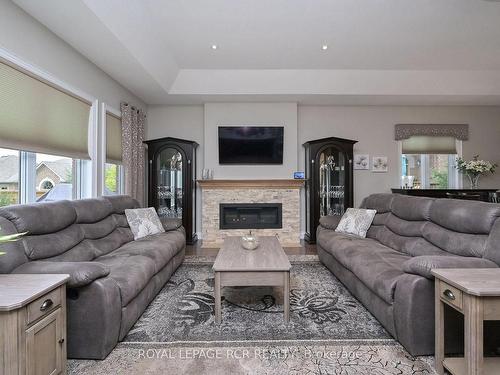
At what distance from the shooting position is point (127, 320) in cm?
A: 204

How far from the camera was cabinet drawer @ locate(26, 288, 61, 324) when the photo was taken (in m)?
1.36

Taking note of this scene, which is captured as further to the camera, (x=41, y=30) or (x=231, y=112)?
(x=231, y=112)

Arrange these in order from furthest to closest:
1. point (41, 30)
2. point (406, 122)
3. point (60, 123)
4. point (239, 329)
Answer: point (406, 122)
point (60, 123)
point (41, 30)
point (239, 329)

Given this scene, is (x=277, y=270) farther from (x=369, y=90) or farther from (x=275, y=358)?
(x=369, y=90)

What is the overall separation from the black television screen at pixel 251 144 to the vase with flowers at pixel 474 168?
344 cm

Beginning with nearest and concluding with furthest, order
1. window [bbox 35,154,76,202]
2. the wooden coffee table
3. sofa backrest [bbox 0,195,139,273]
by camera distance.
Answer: sofa backrest [bbox 0,195,139,273], the wooden coffee table, window [bbox 35,154,76,202]

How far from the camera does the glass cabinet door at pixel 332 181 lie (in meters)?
5.22

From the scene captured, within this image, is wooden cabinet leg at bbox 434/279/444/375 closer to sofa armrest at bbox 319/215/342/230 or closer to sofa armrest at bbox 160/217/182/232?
sofa armrest at bbox 319/215/342/230

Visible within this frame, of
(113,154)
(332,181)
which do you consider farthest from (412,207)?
(113,154)

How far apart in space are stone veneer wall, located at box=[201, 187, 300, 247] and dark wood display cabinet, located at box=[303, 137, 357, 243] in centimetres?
29

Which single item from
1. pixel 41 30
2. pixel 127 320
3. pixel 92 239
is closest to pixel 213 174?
pixel 92 239

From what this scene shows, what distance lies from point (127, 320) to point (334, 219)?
9.35 feet

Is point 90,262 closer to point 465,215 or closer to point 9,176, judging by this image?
point 9,176

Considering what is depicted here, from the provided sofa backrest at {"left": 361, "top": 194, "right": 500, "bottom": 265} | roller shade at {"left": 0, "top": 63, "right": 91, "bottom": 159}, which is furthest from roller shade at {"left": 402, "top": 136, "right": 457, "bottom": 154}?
roller shade at {"left": 0, "top": 63, "right": 91, "bottom": 159}
